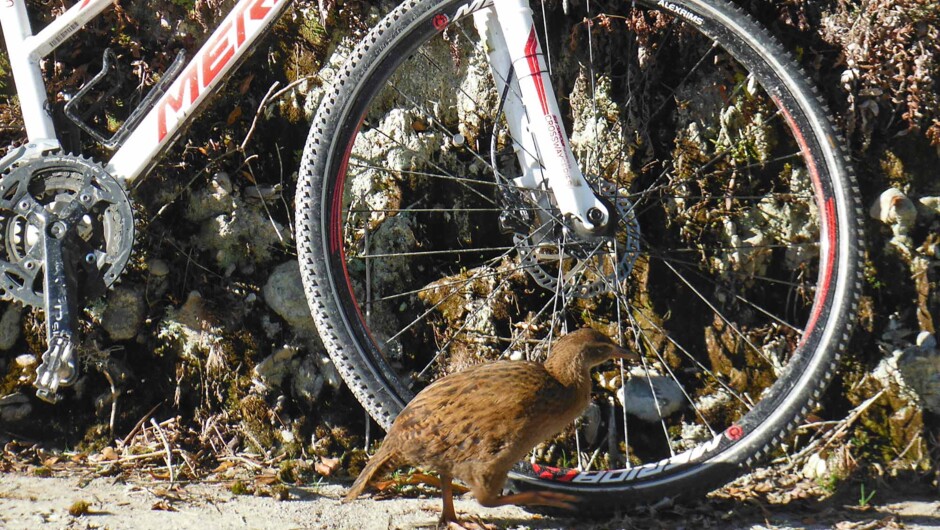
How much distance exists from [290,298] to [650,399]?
151 cm

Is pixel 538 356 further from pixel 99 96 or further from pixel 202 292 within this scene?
pixel 99 96

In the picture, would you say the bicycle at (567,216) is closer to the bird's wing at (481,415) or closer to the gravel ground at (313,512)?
the gravel ground at (313,512)

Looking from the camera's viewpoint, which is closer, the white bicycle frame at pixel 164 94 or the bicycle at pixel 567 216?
the bicycle at pixel 567 216

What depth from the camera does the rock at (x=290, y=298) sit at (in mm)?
3805

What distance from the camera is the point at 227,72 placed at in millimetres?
3449

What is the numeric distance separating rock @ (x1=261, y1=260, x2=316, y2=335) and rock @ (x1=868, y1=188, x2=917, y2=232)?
7.57 ft

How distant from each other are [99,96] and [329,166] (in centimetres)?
129

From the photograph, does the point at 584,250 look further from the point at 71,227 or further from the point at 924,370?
the point at 71,227

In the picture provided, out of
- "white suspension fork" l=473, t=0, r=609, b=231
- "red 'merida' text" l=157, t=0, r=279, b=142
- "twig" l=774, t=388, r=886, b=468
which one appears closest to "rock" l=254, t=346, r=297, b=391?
"red 'merida' text" l=157, t=0, r=279, b=142

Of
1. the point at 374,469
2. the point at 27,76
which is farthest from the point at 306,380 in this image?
the point at 27,76

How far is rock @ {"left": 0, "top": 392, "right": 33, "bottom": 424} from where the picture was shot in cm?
373

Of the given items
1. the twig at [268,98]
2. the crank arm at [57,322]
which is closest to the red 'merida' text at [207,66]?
the twig at [268,98]

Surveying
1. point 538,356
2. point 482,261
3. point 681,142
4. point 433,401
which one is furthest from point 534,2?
point 433,401

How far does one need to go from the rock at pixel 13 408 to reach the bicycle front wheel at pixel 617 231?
1415 millimetres
